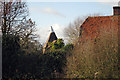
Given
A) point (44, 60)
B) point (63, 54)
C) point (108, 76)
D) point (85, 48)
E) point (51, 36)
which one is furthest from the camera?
point (51, 36)

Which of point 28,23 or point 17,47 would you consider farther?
point 28,23

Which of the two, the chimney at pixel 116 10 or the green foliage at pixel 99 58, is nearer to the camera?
the green foliage at pixel 99 58

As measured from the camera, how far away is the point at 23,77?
39.0ft

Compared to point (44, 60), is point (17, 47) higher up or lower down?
higher up

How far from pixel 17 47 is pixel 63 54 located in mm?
4609

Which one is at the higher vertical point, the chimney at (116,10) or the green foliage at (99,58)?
the chimney at (116,10)

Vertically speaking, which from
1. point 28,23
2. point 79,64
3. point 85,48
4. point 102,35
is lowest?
point 79,64

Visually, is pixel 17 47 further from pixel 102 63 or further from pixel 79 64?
pixel 102 63

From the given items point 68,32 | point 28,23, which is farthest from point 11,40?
point 68,32

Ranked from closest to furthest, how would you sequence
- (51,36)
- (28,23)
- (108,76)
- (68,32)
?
(108,76)
(28,23)
(51,36)
(68,32)

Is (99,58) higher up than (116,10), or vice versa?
(116,10)

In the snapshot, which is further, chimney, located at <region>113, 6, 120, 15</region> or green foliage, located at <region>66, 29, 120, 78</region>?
chimney, located at <region>113, 6, 120, 15</region>

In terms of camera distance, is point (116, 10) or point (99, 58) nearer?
point (99, 58)

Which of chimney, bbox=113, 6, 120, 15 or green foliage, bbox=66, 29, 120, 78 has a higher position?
chimney, bbox=113, 6, 120, 15
